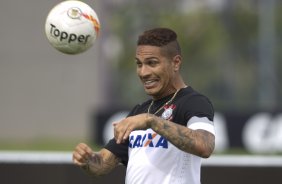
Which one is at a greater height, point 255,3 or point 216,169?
point 255,3

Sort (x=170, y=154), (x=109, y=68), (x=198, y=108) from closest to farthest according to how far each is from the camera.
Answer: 1. (x=198, y=108)
2. (x=170, y=154)
3. (x=109, y=68)

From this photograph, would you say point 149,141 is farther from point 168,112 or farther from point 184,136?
point 184,136

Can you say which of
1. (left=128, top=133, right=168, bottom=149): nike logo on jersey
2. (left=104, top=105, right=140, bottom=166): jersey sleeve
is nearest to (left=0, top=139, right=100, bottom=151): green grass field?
(left=104, top=105, right=140, bottom=166): jersey sleeve

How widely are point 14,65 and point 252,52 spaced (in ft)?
28.1

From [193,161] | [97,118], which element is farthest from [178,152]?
[97,118]

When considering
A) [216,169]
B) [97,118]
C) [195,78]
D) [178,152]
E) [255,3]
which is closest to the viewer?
[178,152]

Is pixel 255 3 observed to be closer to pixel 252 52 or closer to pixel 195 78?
pixel 252 52

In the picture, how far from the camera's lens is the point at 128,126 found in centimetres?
629

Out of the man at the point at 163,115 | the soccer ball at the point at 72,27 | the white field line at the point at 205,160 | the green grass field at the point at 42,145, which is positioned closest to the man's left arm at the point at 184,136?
the man at the point at 163,115

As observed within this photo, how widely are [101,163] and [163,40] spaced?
3.80ft

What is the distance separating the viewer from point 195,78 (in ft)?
96.7

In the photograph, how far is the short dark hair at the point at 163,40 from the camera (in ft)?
23.3

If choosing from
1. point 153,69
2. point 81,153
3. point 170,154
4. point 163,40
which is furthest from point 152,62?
point 81,153

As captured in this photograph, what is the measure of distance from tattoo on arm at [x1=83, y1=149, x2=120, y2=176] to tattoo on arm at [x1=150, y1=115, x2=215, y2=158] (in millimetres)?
1078
